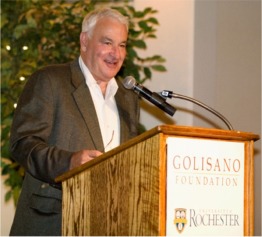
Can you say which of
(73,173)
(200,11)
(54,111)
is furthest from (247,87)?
(73,173)

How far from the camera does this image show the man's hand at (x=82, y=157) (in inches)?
94.8

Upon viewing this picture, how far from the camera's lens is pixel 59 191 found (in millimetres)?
2803

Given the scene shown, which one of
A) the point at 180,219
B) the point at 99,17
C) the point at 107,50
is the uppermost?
the point at 99,17

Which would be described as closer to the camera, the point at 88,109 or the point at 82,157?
the point at 82,157

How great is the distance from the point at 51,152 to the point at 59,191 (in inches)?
9.7

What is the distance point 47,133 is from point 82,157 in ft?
1.43

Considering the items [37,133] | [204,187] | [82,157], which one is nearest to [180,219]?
[204,187]

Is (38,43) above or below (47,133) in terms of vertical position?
above

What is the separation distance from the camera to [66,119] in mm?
2896

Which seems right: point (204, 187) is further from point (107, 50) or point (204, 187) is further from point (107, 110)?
point (107, 50)

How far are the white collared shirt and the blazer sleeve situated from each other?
0.23 m

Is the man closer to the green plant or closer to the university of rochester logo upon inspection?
the university of rochester logo

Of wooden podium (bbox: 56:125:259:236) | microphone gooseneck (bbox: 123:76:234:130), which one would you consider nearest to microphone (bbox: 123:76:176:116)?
microphone gooseneck (bbox: 123:76:234:130)

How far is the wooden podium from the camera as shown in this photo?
2.03m
